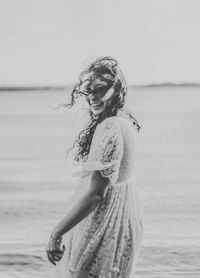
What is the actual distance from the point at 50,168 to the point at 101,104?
1237 centimetres

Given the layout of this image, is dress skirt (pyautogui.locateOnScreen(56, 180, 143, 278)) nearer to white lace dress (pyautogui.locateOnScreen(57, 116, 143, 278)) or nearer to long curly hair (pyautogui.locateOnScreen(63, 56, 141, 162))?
white lace dress (pyautogui.locateOnScreen(57, 116, 143, 278))

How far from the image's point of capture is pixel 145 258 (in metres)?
4.58

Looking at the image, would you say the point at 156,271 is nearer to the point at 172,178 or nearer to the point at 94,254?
the point at 94,254

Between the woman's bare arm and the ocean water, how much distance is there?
0.27 metres

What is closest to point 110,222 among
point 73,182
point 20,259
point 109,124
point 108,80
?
point 109,124

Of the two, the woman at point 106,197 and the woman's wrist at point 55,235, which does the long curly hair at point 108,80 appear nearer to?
the woman at point 106,197

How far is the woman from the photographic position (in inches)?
76.8

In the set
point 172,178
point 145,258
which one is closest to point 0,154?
point 172,178

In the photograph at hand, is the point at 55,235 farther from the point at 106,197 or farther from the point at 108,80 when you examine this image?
the point at 108,80

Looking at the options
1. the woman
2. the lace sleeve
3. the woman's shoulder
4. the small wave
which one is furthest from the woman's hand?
the small wave

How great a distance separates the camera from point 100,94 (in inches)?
80.1

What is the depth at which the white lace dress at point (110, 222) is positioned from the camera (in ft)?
6.45

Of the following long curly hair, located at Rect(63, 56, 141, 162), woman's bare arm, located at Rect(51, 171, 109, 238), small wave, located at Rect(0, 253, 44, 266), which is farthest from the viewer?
small wave, located at Rect(0, 253, 44, 266)

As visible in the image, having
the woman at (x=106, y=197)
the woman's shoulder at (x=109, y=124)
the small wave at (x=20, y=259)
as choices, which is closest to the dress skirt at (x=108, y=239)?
the woman at (x=106, y=197)
